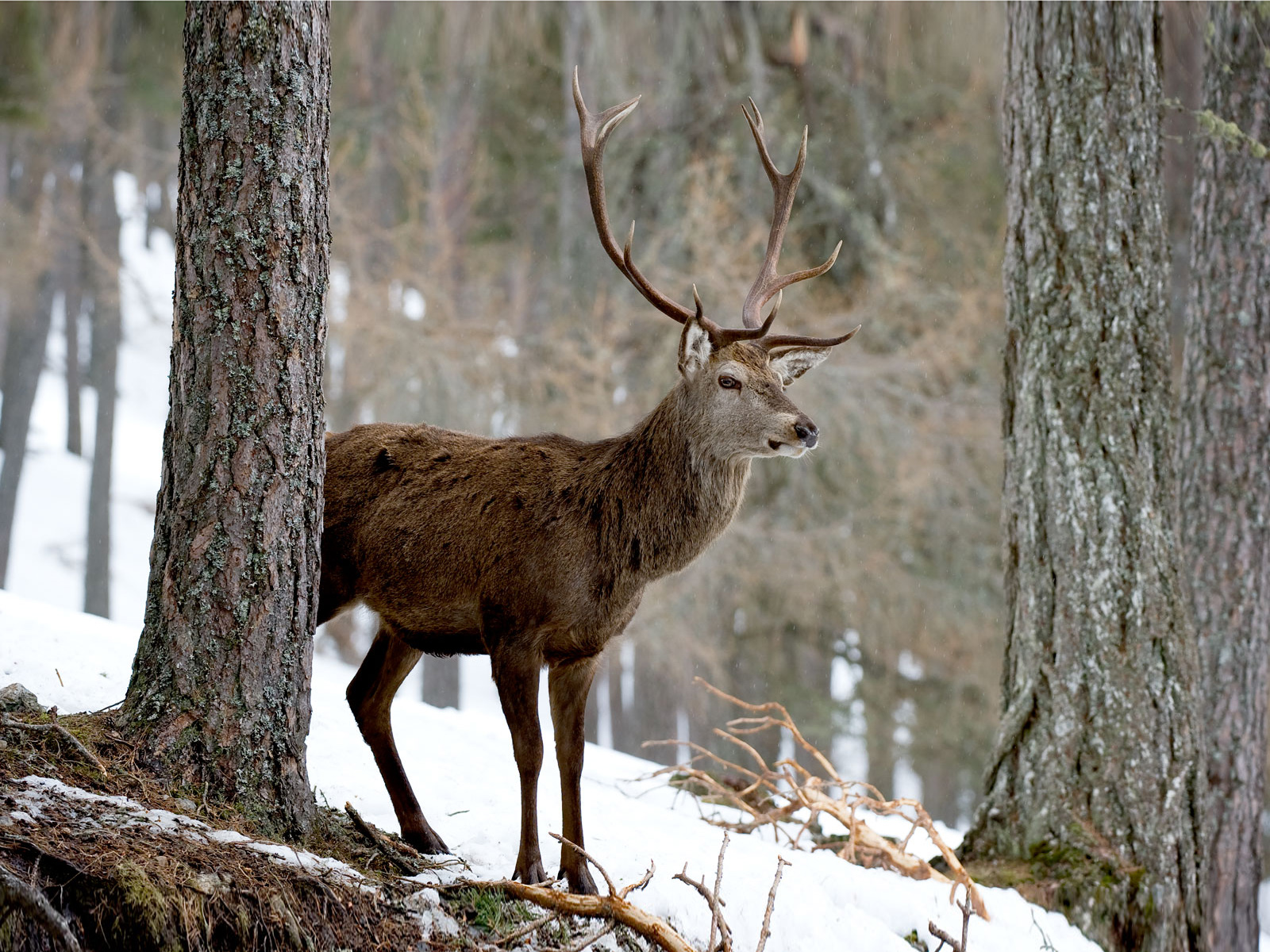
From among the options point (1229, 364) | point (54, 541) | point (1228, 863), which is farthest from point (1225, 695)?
point (54, 541)

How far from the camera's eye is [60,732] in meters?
3.87

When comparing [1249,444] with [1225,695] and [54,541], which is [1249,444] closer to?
[1225,695]

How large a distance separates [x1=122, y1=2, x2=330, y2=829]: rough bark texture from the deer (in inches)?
31.7

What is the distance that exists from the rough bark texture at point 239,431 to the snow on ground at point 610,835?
86 cm

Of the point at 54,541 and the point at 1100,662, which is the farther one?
the point at 54,541

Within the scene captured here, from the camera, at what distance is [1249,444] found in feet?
23.7

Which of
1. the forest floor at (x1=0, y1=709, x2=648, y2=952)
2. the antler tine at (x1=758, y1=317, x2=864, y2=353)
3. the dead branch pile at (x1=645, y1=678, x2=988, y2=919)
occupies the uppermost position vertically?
the antler tine at (x1=758, y1=317, x2=864, y2=353)

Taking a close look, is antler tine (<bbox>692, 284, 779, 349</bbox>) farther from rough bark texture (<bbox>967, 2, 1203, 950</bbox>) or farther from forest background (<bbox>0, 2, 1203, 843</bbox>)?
forest background (<bbox>0, 2, 1203, 843</bbox>)

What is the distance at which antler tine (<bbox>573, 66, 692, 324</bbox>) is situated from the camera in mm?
5074

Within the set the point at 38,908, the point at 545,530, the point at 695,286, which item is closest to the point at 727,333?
the point at 695,286

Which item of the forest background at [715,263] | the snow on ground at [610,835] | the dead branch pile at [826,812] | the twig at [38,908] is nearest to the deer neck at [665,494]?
the dead branch pile at [826,812]

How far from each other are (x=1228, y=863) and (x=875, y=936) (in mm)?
3174

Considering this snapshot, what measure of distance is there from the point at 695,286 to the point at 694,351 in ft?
0.92

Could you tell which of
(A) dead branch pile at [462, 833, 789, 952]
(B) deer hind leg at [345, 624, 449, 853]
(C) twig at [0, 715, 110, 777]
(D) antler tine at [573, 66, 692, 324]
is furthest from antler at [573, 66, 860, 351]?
(C) twig at [0, 715, 110, 777]
